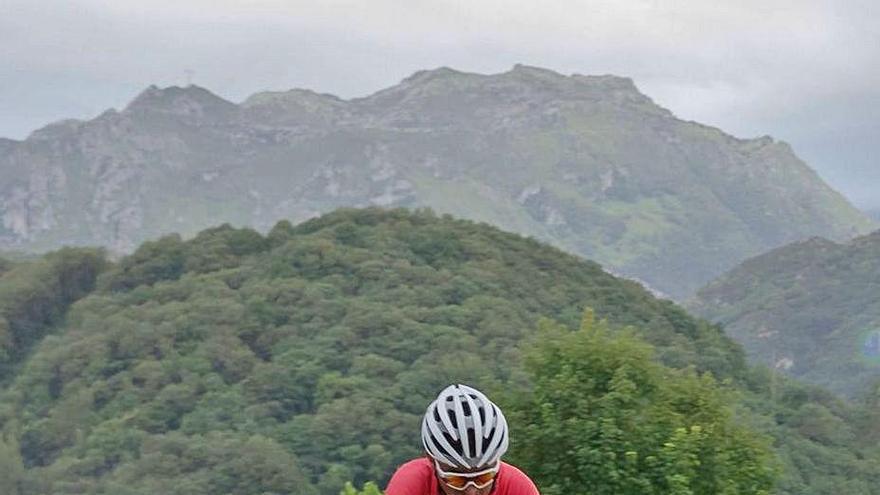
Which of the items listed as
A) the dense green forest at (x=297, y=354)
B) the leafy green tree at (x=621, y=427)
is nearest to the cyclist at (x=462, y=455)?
the leafy green tree at (x=621, y=427)

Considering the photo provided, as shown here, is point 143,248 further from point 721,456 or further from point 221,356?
point 721,456

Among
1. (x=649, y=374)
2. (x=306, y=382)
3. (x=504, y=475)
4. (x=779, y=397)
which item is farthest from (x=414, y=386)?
(x=504, y=475)

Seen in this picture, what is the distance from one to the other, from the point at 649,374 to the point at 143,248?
3899 inches

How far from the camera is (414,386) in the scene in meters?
79.8

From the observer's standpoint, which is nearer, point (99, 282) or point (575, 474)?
point (575, 474)

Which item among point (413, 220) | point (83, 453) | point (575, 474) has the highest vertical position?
point (413, 220)

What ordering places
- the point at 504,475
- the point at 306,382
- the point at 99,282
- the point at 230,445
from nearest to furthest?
1. the point at 504,475
2. the point at 230,445
3. the point at 306,382
4. the point at 99,282

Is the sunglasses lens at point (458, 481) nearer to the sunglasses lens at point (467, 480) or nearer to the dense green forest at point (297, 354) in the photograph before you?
the sunglasses lens at point (467, 480)

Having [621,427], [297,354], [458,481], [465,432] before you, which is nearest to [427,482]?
[458,481]

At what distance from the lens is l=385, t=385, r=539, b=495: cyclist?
4.85 meters

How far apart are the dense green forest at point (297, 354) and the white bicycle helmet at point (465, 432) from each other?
2434 cm

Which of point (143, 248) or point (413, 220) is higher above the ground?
point (413, 220)

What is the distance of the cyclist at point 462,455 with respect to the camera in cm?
485

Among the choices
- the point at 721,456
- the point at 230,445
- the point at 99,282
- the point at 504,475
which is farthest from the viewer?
the point at 99,282
